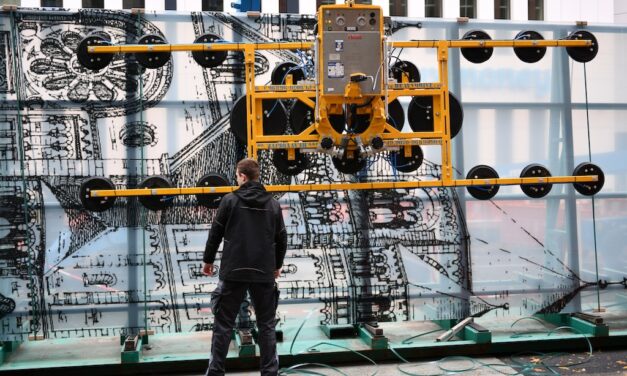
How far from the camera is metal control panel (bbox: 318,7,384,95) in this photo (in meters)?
5.69

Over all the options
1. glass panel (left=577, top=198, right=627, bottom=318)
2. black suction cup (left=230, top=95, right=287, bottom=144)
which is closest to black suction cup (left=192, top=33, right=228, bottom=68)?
black suction cup (left=230, top=95, right=287, bottom=144)

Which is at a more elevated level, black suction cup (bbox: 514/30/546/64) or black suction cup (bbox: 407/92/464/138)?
black suction cup (bbox: 514/30/546/64)

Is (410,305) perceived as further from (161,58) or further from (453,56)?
(161,58)

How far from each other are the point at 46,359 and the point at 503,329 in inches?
176

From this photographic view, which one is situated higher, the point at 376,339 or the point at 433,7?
the point at 433,7

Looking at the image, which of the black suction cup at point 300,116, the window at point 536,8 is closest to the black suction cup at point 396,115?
the black suction cup at point 300,116

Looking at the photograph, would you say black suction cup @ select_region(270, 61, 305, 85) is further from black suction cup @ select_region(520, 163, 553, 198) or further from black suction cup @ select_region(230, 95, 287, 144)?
black suction cup @ select_region(520, 163, 553, 198)

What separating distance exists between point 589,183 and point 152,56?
167 inches

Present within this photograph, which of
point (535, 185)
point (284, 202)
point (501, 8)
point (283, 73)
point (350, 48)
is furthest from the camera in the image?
point (501, 8)

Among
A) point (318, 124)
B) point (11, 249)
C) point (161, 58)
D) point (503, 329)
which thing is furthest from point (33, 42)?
point (503, 329)

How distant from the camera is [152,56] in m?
6.27

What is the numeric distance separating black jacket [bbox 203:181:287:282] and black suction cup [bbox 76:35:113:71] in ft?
6.10

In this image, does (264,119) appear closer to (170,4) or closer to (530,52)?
(530,52)

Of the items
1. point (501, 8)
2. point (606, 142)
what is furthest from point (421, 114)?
point (501, 8)
